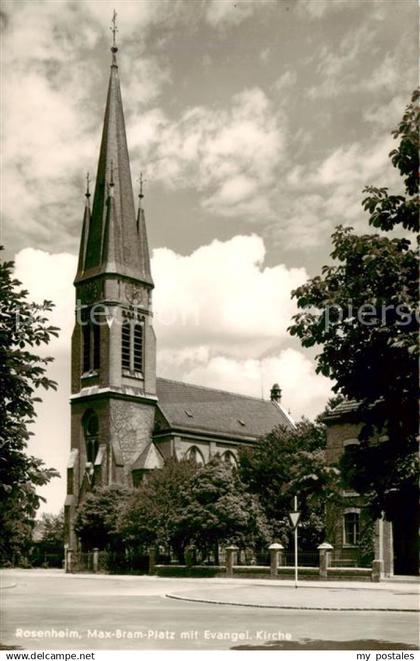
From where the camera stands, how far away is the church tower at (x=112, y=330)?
7238 cm

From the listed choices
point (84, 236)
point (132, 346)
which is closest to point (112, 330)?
point (132, 346)

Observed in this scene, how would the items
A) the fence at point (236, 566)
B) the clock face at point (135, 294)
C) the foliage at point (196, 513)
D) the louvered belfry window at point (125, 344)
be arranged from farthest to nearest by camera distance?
the clock face at point (135, 294) < the louvered belfry window at point (125, 344) < the foliage at point (196, 513) < the fence at point (236, 566)

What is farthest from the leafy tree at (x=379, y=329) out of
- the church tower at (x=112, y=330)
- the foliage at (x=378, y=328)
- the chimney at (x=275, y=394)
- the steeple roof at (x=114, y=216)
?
the chimney at (x=275, y=394)

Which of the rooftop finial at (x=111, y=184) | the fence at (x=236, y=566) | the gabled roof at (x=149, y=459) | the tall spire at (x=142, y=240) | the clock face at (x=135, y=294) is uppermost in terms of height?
the rooftop finial at (x=111, y=184)

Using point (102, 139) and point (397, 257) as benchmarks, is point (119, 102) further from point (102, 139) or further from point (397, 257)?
point (397, 257)

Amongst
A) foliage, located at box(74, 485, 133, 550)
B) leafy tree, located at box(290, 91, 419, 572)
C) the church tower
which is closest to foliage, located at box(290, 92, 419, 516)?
leafy tree, located at box(290, 91, 419, 572)

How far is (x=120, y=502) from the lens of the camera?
62406 mm

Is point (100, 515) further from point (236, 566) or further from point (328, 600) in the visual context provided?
point (328, 600)

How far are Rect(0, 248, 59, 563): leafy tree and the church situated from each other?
59148 mm

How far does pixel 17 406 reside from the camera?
449 inches

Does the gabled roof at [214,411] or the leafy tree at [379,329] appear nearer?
the leafy tree at [379,329]

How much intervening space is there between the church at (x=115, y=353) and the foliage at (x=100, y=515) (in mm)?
5976

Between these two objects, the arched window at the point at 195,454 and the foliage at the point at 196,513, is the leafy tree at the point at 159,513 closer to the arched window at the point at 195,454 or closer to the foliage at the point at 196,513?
the foliage at the point at 196,513

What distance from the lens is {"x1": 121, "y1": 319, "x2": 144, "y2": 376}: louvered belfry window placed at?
7500 centimetres
